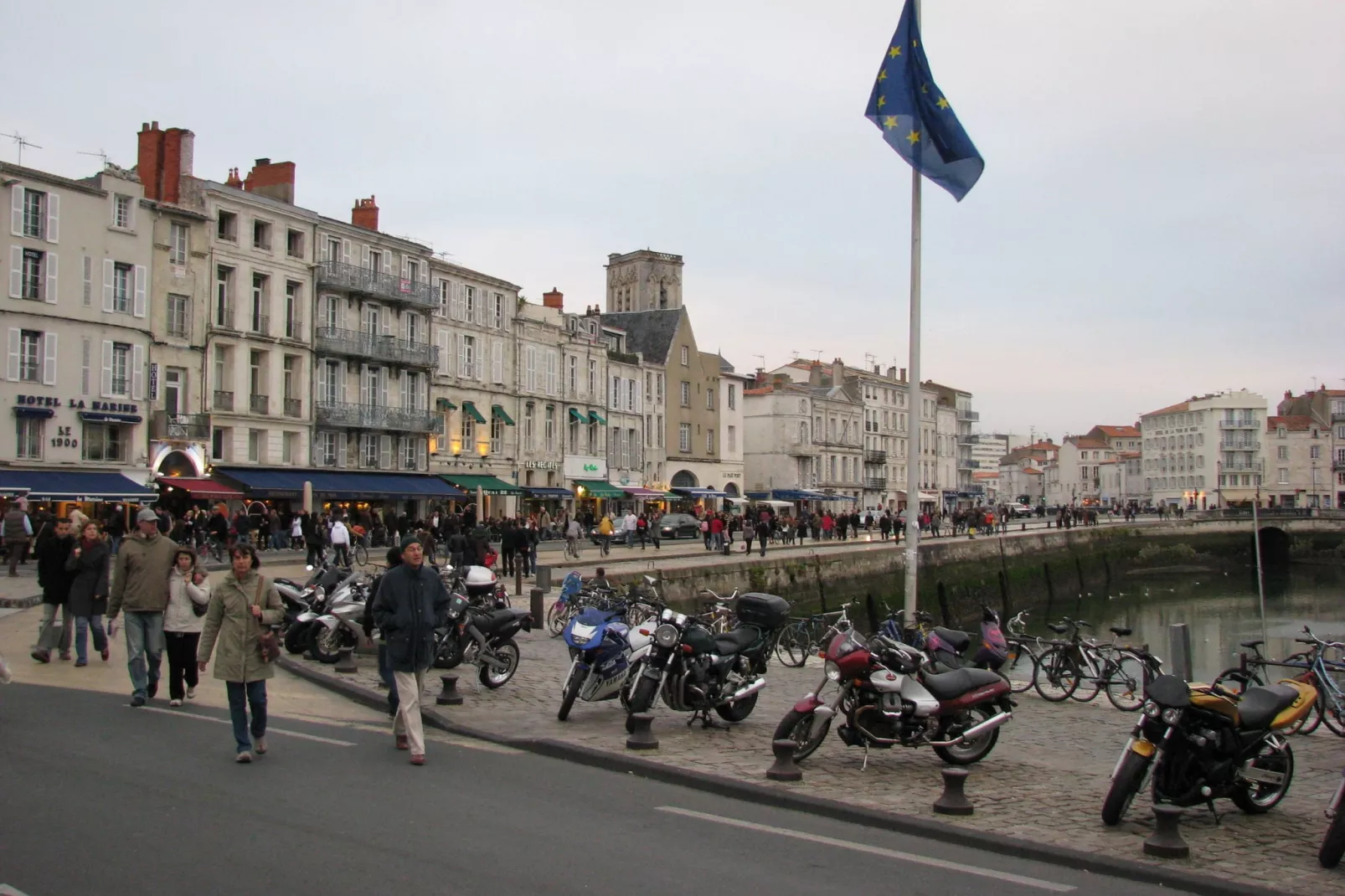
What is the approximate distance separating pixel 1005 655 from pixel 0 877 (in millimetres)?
10230

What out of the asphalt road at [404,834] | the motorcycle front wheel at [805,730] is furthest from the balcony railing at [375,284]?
the motorcycle front wheel at [805,730]

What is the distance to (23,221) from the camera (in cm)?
3625

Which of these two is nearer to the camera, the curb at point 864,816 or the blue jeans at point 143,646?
the curb at point 864,816

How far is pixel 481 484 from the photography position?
172 ft

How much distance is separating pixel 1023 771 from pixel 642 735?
10.4ft

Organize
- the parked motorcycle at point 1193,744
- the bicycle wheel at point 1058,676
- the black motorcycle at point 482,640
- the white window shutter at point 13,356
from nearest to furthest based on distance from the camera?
the parked motorcycle at point 1193,744 < the black motorcycle at point 482,640 < the bicycle wheel at point 1058,676 < the white window shutter at point 13,356

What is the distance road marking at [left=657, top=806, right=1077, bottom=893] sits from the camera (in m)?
6.55

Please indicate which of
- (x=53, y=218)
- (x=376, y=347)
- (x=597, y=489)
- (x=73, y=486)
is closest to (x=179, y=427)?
(x=73, y=486)

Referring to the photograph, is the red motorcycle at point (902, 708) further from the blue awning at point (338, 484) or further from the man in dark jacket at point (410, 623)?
the blue awning at point (338, 484)

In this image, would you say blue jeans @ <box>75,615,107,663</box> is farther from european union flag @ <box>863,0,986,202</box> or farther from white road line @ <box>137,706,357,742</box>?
european union flag @ <box>863,0,986,202</box>

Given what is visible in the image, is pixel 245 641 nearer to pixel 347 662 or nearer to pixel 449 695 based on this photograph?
pixel 449 695

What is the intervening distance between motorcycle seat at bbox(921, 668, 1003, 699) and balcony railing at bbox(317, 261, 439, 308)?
41.5 m

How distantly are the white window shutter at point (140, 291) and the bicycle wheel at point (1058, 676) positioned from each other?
110ft

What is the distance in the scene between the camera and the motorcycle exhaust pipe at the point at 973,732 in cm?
948
